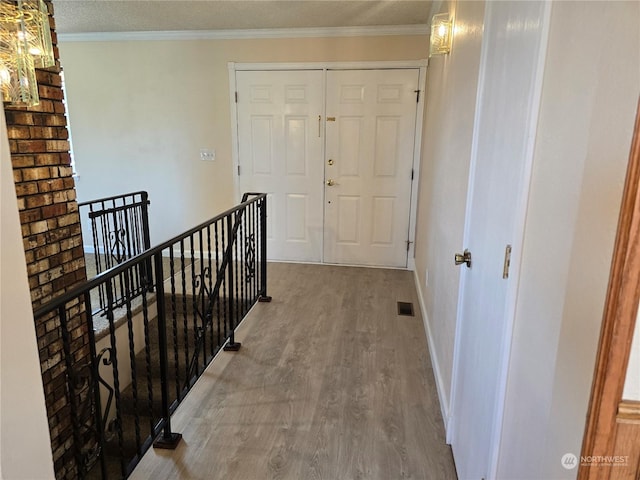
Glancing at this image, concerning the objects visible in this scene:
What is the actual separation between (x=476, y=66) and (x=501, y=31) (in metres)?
0.40

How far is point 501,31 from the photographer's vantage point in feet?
4.10

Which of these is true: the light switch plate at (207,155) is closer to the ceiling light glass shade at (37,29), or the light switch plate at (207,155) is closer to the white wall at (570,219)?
the ceiling light glass shade at (37,29)

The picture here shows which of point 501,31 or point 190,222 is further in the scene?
point 190,222

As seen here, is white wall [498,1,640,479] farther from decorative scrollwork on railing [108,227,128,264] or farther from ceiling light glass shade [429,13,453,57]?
decorative scrollwork on railing [108,227,128,264]

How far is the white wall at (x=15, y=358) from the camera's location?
632 millimetres

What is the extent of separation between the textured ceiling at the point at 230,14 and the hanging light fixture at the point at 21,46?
2015 millimetres

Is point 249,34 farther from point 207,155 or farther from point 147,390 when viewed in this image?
point 147,390

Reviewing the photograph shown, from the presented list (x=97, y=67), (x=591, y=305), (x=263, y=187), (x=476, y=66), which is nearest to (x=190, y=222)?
(x=263, y=187)

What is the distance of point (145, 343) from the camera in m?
2.20

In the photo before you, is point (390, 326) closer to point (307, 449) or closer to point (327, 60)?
point (307, 449)

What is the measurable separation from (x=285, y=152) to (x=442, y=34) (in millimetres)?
2284
